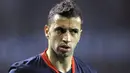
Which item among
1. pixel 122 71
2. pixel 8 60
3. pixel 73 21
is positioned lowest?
pixel 122 71

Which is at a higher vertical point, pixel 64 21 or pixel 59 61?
pixel 64 21

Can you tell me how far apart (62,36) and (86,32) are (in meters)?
0.68

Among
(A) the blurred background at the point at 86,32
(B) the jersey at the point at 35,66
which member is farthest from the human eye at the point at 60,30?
(A) the blurred background at the point at 86,32

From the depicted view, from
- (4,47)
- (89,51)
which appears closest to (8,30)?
(4,47)

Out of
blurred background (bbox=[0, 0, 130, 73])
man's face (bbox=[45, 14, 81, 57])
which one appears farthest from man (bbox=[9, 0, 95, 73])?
blurred background (bbox=[0, 0, 130, 73])

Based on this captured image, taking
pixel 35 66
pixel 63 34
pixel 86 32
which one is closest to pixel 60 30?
pixel 63 34

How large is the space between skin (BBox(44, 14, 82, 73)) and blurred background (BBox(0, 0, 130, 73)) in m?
0.62

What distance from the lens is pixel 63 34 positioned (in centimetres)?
83

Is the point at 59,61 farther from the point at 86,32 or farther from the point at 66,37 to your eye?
the point at 86,32

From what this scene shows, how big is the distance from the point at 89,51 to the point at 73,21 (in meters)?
0.68

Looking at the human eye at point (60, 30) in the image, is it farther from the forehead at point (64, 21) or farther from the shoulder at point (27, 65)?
the shoulder at point (27, 65)

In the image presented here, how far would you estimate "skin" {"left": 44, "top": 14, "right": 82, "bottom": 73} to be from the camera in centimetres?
82

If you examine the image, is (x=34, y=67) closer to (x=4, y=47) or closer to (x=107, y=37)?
(x=4, y=47)

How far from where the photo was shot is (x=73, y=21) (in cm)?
84
